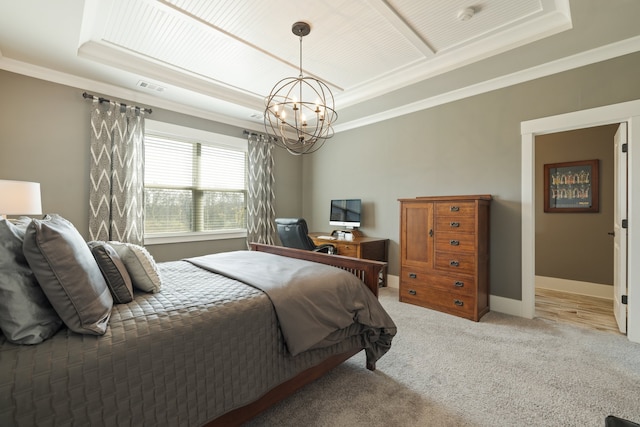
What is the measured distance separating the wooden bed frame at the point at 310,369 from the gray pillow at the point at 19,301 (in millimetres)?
784

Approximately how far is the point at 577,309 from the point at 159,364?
4252 mm

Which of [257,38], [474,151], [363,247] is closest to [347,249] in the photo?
[363,247]

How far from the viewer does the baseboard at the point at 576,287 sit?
3756 mm

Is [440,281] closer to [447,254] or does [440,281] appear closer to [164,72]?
[447,254]

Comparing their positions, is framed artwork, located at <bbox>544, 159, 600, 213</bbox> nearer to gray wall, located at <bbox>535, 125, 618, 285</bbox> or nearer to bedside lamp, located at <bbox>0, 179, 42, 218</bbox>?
gray wall, located at <bbox>535, 125, 618, 285</bbox>

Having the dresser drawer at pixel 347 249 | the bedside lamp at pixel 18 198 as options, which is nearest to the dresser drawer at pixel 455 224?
the dresser drawer at pixel 347 249

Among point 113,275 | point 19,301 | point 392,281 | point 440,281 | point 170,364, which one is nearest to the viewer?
point 19,301

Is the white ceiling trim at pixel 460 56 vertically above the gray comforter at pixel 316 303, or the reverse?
the white ceiling trim at pixel 460 56

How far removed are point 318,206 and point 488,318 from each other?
3.10 m

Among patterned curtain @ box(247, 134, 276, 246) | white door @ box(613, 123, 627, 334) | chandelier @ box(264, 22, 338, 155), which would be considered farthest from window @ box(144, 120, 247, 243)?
white door @ box(613, 123, 627, 334)

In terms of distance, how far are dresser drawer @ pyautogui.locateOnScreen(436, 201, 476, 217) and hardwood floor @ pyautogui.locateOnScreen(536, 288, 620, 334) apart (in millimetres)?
1401

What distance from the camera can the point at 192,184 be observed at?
4.12 meters

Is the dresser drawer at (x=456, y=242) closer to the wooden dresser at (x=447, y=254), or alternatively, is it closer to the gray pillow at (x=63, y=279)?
the wooden dresser at (x=447, y=254)

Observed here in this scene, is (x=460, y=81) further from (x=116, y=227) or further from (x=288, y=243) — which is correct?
(x=116, y=227)
